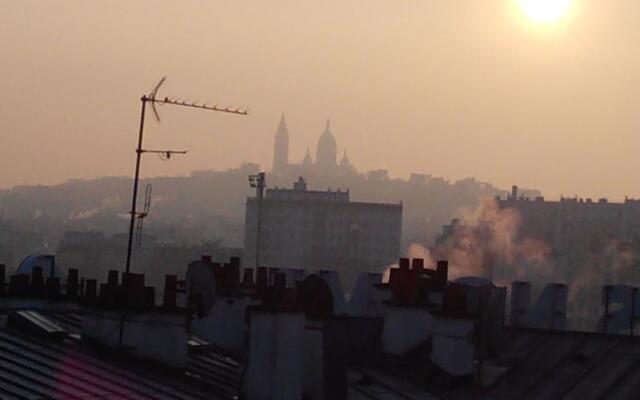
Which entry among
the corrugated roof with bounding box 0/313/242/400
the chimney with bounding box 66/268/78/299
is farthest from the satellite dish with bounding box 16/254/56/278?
the corrugated roof with bounding box 0/313/242/400

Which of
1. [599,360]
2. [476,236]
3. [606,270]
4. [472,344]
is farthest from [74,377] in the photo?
[476,236]

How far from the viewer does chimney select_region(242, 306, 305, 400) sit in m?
22.8

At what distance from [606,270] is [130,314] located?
403 ft

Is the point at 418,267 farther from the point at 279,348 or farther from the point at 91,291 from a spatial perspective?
the point at 279,348

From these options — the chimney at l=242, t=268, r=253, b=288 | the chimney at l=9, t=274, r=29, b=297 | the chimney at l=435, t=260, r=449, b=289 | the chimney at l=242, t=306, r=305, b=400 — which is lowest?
the chimney at l=242, t=306, r=305, b=400

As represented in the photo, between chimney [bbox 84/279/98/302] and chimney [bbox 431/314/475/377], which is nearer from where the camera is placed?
chimney [bbox 84/279/98/302]

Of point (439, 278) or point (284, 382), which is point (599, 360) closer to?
point (439, 278)

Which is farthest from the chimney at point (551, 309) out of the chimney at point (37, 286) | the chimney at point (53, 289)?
the chimney at point (37, 286)

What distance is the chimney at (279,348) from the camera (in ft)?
74.9

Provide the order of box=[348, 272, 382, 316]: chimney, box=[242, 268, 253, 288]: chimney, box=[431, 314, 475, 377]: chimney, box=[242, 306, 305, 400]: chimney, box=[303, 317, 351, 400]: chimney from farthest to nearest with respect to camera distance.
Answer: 1. box=[348, 272, 382, 316]: chimney
2. box=[242, 268, 253, 288]: chimney
3. box=[431, 314, 475, 377]: chimney
4. box=[303, 317, 351, 400]: chimney
5. box=[242, 306, 305, 400]: chimney

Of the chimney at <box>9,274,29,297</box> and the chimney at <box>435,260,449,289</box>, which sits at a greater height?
the chimney at <box>435,260,449,289</box>

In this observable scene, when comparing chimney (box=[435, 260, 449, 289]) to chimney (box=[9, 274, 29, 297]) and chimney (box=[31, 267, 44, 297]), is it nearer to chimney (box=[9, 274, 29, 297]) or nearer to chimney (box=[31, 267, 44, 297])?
chimney (box=[31, 267, 44, 297])

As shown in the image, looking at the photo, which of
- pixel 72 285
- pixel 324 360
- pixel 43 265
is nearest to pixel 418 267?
pixel 72 285

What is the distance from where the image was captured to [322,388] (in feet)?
78.2
